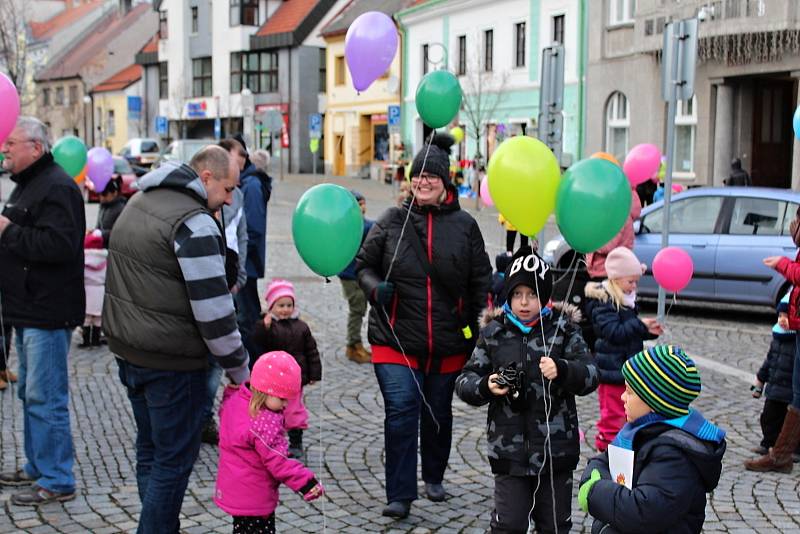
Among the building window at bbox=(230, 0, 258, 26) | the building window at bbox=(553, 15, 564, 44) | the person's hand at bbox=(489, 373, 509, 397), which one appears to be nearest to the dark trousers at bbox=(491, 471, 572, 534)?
the person's hand at bbox=(489, 373, 509, 397)

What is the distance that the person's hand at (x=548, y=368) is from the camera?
3.97 metres

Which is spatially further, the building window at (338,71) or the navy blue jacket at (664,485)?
the building window at (338,71)

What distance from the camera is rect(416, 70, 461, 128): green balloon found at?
5.48m

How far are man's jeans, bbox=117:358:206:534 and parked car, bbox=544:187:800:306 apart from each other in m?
7.29

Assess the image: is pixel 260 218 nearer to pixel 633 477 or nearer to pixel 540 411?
pixel 540 411

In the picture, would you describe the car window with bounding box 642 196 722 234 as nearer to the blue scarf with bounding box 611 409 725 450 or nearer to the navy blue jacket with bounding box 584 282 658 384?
the navy blue jacket with bounding box 584 282 658 384

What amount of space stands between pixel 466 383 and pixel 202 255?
1264mm

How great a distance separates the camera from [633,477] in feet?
10.5

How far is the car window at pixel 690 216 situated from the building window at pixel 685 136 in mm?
13081

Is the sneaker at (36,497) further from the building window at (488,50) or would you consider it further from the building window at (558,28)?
the building window at (488,50)

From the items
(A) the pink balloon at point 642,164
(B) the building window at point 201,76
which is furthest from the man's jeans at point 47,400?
(B) the building window at point 201,76

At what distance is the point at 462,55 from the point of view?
117ft

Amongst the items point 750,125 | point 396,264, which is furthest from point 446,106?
Result: point 750,125

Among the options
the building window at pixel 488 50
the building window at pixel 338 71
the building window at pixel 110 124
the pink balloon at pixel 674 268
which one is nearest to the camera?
the pink balloon at pixel 674 268
